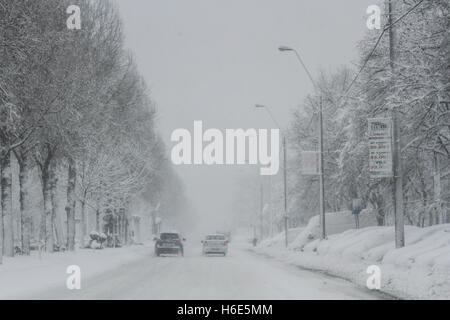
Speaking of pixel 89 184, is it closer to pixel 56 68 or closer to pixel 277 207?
pixel 56 68

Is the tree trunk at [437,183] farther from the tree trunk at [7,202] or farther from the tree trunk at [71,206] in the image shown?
the tree trunk at [71,206]

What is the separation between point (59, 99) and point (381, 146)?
12.9 meters

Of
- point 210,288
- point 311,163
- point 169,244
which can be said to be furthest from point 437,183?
point 169,244

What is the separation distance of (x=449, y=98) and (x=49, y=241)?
68.3ft

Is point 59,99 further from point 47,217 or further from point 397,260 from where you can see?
point 397,260

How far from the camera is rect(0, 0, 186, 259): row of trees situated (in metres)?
22.5

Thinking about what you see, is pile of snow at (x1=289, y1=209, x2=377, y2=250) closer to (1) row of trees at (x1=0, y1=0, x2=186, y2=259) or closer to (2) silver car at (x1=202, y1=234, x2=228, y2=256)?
(2) silver car at (x1=202, y1=234, x2=228, y2=256)

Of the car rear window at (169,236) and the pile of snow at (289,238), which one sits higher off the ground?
the car rear window at (169,236)

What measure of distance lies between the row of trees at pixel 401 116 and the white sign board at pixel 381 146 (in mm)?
862

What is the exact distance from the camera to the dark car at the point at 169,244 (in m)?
42.3

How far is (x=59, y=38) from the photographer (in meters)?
25.9

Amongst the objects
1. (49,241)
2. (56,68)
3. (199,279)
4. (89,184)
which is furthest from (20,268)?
(89,184)

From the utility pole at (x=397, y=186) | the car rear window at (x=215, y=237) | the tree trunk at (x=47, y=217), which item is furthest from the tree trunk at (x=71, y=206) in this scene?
the utility pole at (x=397, y=186)

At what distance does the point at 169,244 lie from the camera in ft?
140
